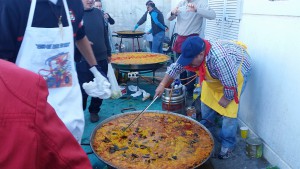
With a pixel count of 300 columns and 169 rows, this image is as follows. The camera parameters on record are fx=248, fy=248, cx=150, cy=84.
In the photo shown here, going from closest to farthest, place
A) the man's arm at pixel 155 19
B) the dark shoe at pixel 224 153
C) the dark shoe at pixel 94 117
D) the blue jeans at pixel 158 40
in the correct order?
the dark shoe at pixel 224 153
the dark shoe at pixel 94 117
the man's arm at pixel 155 19
the blue jeans at pixel 158 40

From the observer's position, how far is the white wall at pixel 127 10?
11.8 metres

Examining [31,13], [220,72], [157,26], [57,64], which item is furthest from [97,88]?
[157,26]

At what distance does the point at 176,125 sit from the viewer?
11.2ft

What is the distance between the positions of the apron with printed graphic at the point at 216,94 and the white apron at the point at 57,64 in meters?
1.91

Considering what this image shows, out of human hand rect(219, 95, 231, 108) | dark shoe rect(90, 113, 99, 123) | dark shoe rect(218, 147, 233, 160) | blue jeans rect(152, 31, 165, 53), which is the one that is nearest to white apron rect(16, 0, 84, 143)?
human hand rect(219, 95, 231, 108)

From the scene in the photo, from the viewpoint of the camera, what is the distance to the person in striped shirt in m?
3.06

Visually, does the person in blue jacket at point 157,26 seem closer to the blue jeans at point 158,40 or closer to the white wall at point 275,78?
the blue jeans at point 158,40

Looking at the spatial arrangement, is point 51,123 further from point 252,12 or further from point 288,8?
point 252,12

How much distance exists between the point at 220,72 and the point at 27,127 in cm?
271

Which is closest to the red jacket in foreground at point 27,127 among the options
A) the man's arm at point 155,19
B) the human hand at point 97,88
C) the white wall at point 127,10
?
the human hand at point 97,88

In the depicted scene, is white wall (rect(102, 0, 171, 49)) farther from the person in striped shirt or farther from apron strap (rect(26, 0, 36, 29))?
apron strap (rect(26, 0, 36, 29))

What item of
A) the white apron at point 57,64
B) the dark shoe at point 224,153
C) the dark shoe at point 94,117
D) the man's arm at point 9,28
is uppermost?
the man's arm at point 9,28

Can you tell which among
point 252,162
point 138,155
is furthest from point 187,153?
point 252,162

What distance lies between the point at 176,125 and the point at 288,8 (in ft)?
6.57
